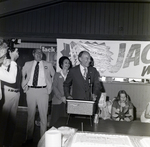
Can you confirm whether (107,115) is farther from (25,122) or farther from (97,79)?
(25,122)

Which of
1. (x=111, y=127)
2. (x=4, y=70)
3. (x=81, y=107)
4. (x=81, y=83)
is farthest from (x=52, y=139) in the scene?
(x=4, y=70)

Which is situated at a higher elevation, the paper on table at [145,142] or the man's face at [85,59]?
the man's face at [85,59]

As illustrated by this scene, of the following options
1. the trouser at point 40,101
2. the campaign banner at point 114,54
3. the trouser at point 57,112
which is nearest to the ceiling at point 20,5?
the campaign banner at point 114,54

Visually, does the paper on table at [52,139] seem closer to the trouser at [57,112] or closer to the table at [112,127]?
the table at [112,127]

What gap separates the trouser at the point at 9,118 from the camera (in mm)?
3049

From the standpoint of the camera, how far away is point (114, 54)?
2.92m

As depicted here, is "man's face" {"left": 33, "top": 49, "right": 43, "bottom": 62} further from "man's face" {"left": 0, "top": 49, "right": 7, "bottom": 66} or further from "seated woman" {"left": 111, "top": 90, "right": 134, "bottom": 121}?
"seated woman" {"left": 111, "top": 90, "right": 134, "bottom": 121}

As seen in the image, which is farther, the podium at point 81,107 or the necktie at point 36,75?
the necktie at point 36,75

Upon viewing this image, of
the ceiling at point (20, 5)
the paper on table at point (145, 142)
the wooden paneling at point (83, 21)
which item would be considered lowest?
the paper on table at point (145, 142)

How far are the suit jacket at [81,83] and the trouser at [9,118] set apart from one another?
70 cm

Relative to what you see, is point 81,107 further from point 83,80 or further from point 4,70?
point 4,70

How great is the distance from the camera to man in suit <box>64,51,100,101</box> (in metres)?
2.87

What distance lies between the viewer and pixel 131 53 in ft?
→ 9.46

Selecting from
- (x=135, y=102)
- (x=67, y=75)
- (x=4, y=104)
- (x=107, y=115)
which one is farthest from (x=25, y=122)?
(x=135, y=102)
